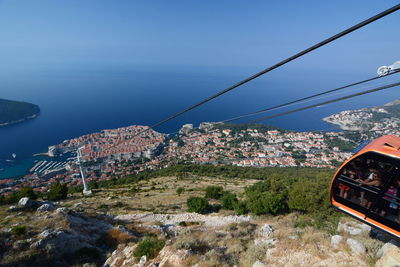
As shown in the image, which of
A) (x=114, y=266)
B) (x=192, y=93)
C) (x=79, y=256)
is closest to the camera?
(x=114, y=266)

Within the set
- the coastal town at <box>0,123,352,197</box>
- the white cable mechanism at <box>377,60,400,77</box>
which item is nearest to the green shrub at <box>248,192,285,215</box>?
the white cable mechanism at <box>377,60,400,77</box>

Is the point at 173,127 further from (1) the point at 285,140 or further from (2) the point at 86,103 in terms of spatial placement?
(2) the point at 86,103

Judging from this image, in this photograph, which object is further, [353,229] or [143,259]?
[353,229]

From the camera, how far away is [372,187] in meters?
4.27

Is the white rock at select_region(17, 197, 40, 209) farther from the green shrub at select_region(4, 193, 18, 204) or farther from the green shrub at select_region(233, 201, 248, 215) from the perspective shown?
the green shrub at select_region(233, 201, 248, 215)

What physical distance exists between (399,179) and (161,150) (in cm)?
7441

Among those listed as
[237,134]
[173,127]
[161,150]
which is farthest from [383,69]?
[173,127]

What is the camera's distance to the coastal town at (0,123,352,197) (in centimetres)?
5678

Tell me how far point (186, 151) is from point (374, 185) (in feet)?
228

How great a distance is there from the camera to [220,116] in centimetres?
12000

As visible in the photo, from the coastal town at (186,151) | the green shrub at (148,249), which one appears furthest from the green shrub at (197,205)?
the coastal town at (186,151)

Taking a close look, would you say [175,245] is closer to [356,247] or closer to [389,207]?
[356,247]

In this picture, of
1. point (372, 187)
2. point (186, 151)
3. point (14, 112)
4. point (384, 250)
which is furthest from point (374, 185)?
point (14, 112)

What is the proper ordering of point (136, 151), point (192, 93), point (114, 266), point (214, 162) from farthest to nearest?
point (192, 93), point (136, 151), point (214, 162), point (114, 266)
